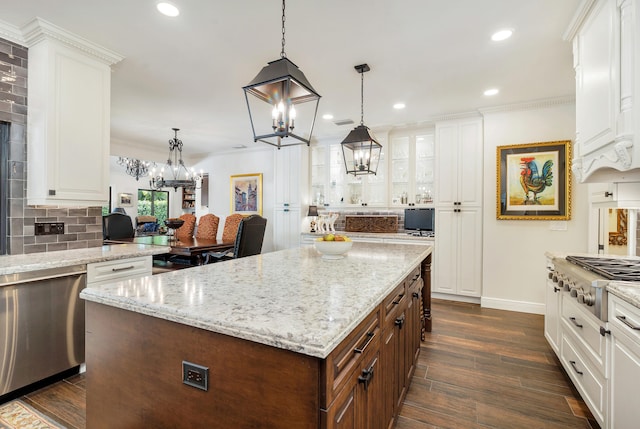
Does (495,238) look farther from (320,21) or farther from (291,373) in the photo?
(291,373)

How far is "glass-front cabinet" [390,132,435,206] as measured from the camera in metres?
4.97

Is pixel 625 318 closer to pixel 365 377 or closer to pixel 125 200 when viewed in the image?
pixel 365 377

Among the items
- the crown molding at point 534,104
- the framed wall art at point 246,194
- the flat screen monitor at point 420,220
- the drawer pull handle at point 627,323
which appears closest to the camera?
the drawer pull handle at point 627,323

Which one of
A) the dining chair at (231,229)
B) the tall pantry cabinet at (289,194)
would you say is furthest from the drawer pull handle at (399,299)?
the tall pantry cabinet at (289,194)

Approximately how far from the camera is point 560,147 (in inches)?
151

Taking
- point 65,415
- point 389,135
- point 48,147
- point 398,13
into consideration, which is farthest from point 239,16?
point 389,135

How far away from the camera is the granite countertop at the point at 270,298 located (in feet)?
2.87

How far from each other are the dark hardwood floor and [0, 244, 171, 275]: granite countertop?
2.95 ft

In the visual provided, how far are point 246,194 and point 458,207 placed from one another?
4.28 meters

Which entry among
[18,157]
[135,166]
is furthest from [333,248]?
[135,166]

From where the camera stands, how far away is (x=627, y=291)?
1469 millimetres

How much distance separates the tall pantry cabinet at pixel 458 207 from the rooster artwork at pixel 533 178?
52 centimetres

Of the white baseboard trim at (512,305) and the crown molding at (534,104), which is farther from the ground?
the crown molding at (534,104)

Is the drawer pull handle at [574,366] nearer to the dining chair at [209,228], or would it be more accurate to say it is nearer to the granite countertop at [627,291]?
the granite countertop at [627,291]
